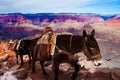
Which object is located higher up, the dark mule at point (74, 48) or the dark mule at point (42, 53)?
the dark mule at point (74, 48)

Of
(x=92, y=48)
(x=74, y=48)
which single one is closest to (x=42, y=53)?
(x=74, y=48)

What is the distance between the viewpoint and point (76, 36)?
8211 millimetres

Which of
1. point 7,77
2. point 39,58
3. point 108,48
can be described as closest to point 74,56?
point 39,58

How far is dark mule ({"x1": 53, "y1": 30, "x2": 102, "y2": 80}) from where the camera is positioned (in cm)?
779

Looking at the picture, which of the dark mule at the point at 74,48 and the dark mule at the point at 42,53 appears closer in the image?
the dark mule at the point at 74,48

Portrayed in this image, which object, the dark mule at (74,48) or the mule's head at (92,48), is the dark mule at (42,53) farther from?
the mule's head at (92,48)

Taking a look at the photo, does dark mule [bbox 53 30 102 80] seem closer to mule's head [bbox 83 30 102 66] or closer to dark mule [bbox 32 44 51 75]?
mule's head [bbox 83 30 102 66]

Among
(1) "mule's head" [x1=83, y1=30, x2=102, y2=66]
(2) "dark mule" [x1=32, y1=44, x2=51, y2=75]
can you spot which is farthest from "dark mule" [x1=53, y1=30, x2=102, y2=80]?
(2) "dark mule" [x1=32, y1=44, x2=51, y2=75]

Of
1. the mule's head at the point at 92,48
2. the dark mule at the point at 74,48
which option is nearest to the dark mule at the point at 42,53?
the dark mule at the point at 74,48

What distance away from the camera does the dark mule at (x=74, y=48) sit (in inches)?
307

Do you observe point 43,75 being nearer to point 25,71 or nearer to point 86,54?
point 25,71

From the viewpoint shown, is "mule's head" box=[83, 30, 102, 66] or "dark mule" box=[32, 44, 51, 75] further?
"dark mule" box=[32, 44, 51, 75]

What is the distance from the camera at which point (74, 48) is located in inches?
322

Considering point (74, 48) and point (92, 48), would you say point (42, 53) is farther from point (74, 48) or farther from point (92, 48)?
point (92, 48)
